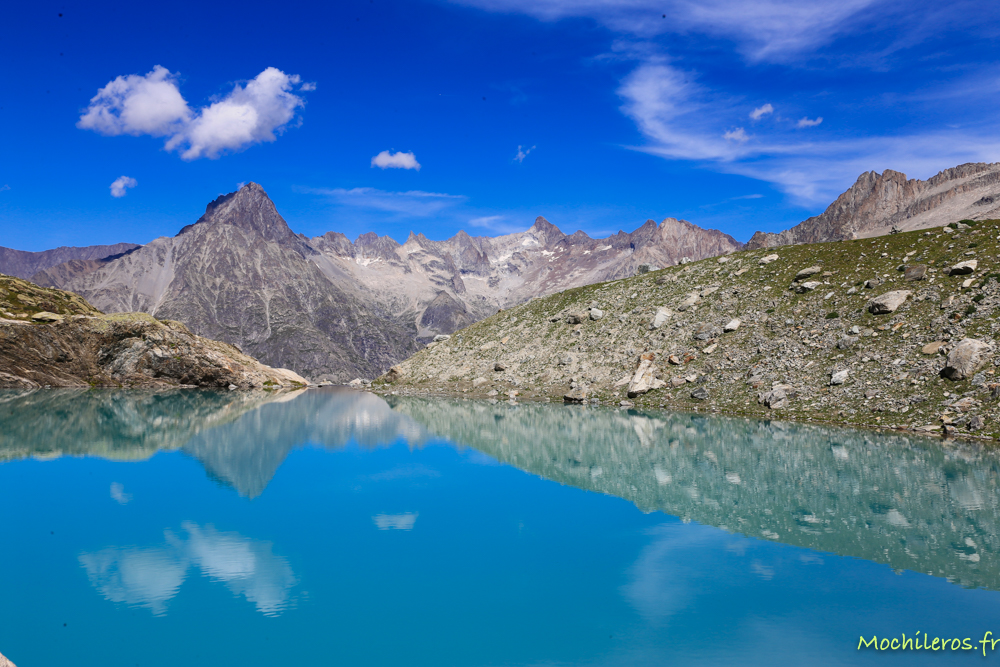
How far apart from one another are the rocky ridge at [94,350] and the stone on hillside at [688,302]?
81.0 metres

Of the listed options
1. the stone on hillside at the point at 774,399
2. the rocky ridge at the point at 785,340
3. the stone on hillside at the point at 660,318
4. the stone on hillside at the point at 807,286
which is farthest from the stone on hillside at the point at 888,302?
the stone on hillside at the point at 660,318

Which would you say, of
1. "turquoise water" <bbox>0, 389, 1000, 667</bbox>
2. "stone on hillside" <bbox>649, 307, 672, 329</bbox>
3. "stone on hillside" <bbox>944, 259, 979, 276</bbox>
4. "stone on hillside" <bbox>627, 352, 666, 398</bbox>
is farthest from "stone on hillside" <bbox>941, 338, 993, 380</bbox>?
"stone on hillside" <bbox>649, 307, 672, 329</bbox>

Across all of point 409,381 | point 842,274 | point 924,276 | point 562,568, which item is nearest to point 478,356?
point 409,381

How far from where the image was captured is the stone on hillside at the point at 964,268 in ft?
191

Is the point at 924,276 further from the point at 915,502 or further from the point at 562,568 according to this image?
the point at 562,568

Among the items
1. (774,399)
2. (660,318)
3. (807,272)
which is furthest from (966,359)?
(660,318)

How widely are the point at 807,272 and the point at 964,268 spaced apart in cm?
1739

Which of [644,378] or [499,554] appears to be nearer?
[499,554]

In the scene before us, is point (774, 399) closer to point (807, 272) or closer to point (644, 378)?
point (644, 378)

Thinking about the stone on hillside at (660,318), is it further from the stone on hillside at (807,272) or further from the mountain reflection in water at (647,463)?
the mountain reflection in water at (647,463)

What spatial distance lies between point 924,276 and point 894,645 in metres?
63.0

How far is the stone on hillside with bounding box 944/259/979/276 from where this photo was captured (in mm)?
58188

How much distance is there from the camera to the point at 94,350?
94.8 m

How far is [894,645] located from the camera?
12.4m
